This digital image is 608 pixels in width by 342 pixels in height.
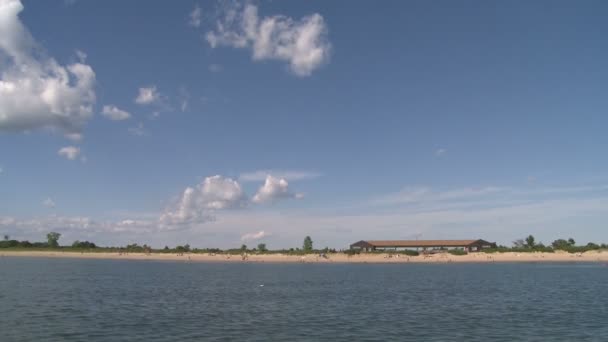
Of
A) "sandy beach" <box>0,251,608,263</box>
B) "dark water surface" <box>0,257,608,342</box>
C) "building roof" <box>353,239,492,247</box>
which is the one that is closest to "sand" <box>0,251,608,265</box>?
"sandy beach" <box>0,251,608,263</box>

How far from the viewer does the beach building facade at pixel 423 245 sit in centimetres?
16438

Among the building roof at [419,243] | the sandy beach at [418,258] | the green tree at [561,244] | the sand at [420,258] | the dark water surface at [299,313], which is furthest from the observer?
the building roof at [419,243]

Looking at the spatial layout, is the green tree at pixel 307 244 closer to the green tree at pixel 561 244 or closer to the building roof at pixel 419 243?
the building roof at pixel 419 243

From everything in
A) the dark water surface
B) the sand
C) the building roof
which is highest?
the building roof

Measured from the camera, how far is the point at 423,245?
167 metres

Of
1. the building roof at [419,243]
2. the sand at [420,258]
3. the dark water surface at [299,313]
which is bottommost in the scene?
the dark water surface at [299,313]

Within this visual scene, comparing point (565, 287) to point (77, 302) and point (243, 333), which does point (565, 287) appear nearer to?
point (243, 333)

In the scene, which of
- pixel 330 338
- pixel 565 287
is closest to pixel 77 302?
pixel 330 338

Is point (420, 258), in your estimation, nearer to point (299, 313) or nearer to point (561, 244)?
point (561, 244)

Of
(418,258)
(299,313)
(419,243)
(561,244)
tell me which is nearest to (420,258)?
(418,258)

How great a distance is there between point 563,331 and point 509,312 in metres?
8.01

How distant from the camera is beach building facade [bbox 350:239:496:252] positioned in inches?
6471

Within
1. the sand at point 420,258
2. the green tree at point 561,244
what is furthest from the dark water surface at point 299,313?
the green tree at point 561,244

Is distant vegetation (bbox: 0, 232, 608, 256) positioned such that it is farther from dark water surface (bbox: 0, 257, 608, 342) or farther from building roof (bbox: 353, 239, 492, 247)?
dark water surface (bbox: 0, 257, 608, 342)
